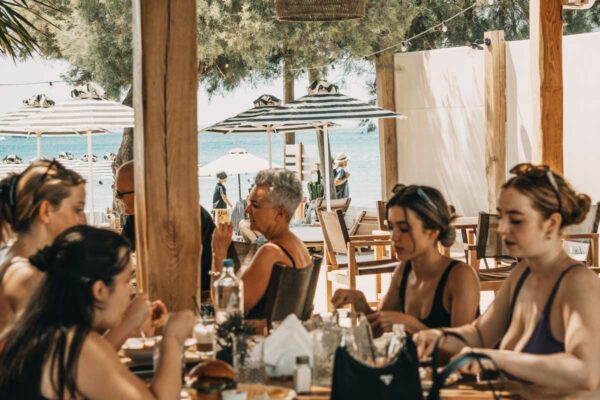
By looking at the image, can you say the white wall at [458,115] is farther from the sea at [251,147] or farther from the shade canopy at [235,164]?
the sea at [251,147]

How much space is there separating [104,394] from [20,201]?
1.11 m

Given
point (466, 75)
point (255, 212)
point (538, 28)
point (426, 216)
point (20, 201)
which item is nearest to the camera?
point (20, 201)

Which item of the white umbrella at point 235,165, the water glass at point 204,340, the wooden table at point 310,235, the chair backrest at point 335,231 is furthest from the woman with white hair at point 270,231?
the white umbrella at point 235,165

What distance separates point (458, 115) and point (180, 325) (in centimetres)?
1011

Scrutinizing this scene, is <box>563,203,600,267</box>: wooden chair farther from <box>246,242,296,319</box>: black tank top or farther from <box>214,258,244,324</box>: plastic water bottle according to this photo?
<box>214,258,244,324</box>: plastic water bottle

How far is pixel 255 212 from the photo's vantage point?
4473 millimetres

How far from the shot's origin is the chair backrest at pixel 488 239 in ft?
25.0

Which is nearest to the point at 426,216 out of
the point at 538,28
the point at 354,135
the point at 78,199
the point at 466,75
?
the point at 78,199

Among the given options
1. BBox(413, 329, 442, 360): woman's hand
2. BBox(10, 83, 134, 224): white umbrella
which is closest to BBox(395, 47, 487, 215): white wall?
BBox(10, 83, 134, 224): white umbrella

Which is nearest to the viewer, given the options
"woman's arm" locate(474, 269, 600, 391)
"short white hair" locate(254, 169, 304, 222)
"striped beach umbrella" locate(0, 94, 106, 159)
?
"woman's arm" locate(474, 269, 600, 391)

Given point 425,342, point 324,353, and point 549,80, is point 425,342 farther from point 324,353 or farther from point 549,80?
point 549,80

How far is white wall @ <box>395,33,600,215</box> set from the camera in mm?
11648

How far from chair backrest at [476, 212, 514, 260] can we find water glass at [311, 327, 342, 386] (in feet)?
15.1

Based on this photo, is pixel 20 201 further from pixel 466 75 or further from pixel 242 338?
pixel 466 75
